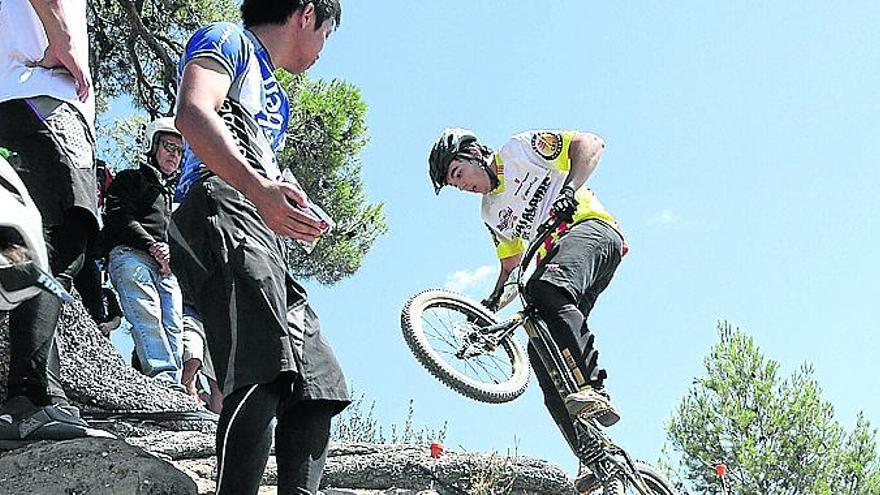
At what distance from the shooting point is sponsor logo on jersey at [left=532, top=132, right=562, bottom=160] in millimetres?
5438

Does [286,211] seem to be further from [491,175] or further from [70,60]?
[491,175]

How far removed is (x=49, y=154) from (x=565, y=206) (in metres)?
2.65

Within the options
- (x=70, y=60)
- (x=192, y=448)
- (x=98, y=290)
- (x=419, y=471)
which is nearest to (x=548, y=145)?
(x=419, y=471)

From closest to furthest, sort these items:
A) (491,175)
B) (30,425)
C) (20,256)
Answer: (20,256) < (30,425) < (491,175)

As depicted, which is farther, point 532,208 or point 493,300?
point 493,300

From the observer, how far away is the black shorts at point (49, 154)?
125 inches

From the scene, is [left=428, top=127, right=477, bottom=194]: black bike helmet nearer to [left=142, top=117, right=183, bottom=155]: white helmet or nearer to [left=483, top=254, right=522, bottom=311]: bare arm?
[left=483, top=254, right=522, bottom=311]: bare arm

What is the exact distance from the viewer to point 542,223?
209 inches

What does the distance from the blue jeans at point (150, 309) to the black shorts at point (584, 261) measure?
189 cm

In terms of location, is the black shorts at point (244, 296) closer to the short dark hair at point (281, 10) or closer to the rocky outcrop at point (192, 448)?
the rocky outcrop at point (192, 448)

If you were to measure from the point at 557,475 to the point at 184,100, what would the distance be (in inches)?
105

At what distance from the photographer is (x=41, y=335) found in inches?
118

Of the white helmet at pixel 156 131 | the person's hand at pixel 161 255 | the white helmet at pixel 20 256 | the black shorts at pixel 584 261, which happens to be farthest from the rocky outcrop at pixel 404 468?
the white helmet at pixel 20 256

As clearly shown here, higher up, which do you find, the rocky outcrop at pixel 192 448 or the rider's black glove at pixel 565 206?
the rider's black glove at pixel 565 206
